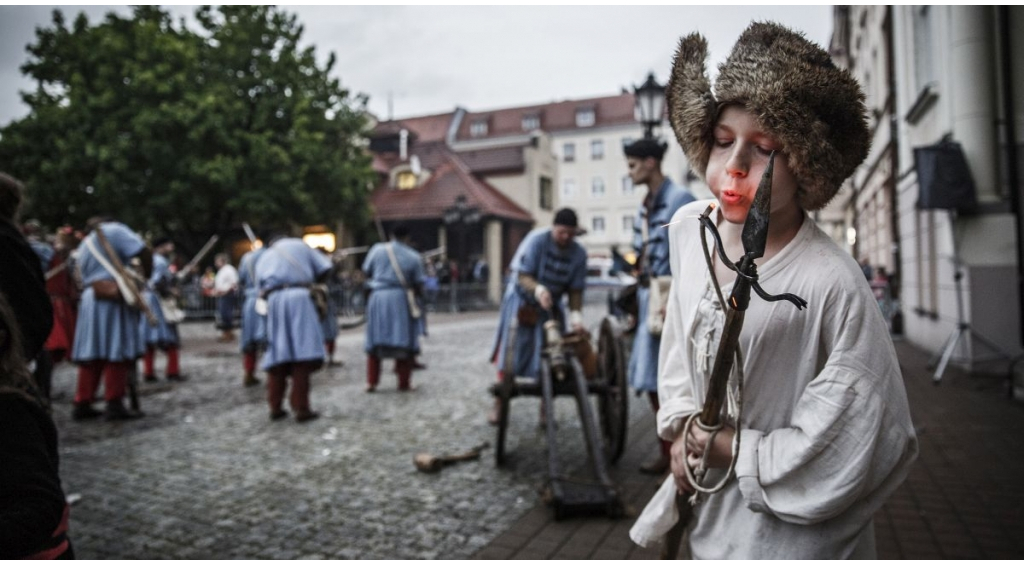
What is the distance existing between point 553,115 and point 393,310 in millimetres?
51036

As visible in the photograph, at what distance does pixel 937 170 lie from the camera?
26.9 ft

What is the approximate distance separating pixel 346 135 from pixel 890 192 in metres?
19.1

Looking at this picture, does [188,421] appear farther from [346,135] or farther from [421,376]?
[346,135]

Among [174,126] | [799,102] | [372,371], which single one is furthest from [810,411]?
[174,126]

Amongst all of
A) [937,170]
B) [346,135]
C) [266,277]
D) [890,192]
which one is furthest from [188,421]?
[346,135]

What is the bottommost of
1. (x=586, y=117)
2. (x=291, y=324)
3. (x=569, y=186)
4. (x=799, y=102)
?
(x=291, y=324)

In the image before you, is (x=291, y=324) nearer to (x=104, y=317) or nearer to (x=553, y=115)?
(x=104, y=317)

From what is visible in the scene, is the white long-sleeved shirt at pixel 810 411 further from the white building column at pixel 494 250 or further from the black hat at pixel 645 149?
the white building column at pixel 494 250

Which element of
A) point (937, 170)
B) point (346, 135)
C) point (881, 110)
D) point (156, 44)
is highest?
point (156, 44)

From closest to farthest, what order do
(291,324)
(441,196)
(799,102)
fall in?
(799,102), (291,324), (441,196)

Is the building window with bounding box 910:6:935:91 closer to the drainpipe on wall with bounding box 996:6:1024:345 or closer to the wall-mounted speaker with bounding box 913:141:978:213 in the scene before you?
the wall-mounted speaker with bounding box 913:141:978:213

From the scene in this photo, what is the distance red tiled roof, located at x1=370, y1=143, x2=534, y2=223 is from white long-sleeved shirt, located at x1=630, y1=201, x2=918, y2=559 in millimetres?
27250

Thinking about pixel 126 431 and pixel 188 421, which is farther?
pixel 188 421

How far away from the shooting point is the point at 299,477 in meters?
4.59
